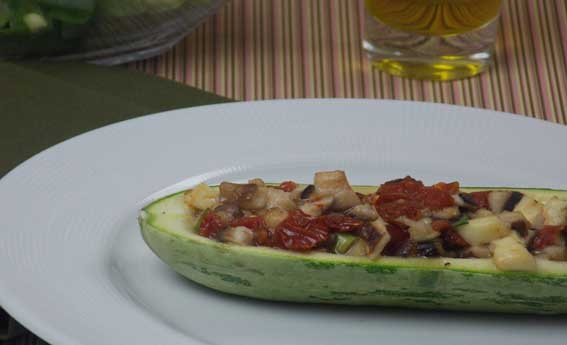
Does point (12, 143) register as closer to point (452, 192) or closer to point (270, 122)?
point (270, 122)

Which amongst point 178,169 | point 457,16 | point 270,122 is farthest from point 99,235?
point 457,16

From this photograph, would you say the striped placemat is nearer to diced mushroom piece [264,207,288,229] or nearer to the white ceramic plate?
the white ceramic plate

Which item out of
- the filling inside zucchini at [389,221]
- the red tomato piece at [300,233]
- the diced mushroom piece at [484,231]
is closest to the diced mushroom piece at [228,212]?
the filling inside zucchini at [389,221]

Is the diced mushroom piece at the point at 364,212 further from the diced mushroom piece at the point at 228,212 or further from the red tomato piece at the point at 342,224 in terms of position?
the diced mushroom piece at the point at 228,212

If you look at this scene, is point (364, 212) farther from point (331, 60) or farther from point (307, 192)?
point (331, 60)

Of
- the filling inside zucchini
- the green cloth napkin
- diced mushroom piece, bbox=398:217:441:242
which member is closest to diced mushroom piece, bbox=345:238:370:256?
the filling inside zucchini

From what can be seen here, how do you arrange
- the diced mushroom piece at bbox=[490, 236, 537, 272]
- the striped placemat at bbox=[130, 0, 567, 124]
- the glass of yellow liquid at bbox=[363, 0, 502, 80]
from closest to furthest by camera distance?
the diced mushroom piece at bbox=[490, 236, 537, 272] → the glass of yellow liquid at bbox=[363, 0, 502, 80] → the striped placemat at bbox=[130, 0, 567, 124]

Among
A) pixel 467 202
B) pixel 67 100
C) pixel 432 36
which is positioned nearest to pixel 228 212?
pixel 467 202
